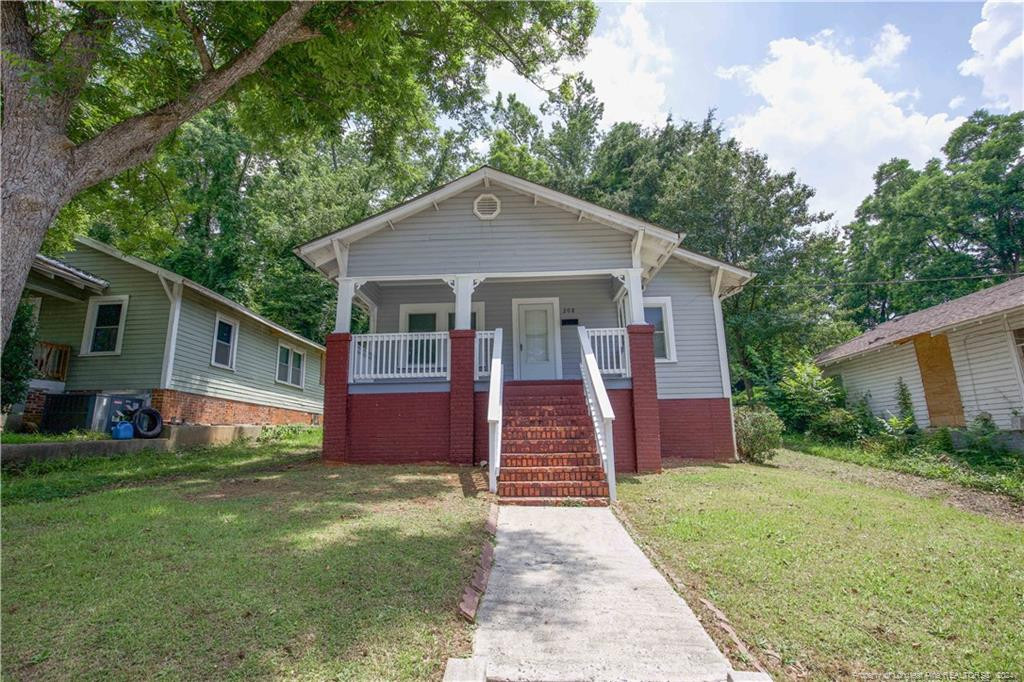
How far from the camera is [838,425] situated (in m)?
15.6

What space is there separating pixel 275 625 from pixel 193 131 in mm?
24750

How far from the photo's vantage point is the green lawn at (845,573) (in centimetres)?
295

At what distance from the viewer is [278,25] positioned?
22.5 ft

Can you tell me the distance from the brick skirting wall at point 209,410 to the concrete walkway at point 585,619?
11.4m

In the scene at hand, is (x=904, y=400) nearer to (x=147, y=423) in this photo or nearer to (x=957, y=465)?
(x=957, y=465)

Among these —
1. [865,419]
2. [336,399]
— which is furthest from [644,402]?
[865,419]

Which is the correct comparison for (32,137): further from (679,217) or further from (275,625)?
(679,217)

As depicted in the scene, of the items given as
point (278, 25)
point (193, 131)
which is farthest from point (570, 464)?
point (193, 131)

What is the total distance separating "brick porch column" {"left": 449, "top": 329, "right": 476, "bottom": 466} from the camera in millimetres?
9305

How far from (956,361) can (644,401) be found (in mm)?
10143

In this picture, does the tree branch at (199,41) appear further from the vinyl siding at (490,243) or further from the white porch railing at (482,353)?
the white porch railing at (482,353)

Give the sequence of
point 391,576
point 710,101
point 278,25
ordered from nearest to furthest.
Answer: point 391,576 < point 278,25 < point 710,101

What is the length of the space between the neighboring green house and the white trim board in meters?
8.48

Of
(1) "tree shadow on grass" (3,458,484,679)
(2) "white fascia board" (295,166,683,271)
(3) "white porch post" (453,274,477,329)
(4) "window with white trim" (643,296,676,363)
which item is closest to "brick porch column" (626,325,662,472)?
(2) "white fascia board" (295,166,683,271)
